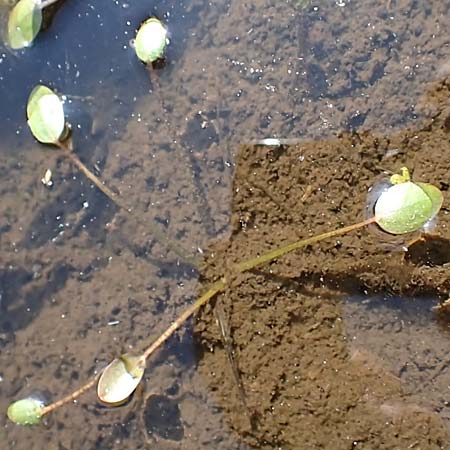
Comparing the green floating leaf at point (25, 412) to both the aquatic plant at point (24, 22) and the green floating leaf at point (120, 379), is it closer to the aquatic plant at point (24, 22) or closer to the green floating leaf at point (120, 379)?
the green floating leaf at point (120, 379)

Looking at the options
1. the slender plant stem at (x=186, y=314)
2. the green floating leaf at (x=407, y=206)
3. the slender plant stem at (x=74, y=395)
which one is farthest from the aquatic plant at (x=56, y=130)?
the green floating leaf at (x=407, y=206)

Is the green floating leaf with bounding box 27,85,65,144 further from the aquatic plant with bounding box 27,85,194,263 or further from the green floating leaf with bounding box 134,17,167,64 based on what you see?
the green floating leaf with bounding box 134,17,167,64

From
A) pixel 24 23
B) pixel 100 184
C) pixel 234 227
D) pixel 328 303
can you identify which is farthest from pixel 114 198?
pixel 328 303

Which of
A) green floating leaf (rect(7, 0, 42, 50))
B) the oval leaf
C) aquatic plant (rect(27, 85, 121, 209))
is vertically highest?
green floating leaf (rect(7, 0, 42, 50))

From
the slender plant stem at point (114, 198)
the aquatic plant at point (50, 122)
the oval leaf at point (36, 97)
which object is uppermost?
the oval leaf at point (36, 97)

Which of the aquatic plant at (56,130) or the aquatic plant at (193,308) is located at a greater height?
the aquatic plant at (56,130)

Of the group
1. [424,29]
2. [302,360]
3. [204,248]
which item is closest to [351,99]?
[424,29]

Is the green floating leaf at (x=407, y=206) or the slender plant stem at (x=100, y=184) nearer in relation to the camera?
the green floating leaf at (x=407, y=206)

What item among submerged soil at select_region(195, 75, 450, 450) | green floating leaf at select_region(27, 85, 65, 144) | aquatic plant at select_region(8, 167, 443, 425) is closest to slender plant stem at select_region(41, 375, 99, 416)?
aquatic plant at select_region(8, 167, 443, 425)

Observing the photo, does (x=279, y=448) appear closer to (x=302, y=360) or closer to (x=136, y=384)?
(x=302, y=360)
